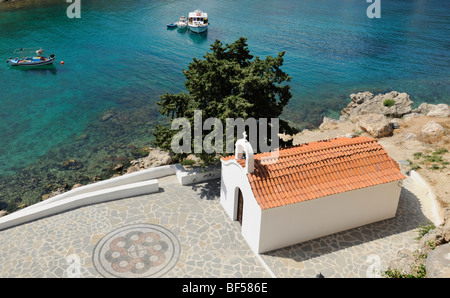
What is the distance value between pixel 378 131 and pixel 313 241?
1761 centimetres

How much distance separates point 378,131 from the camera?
32469mm

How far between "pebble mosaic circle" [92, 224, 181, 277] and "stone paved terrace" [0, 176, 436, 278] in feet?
0.15

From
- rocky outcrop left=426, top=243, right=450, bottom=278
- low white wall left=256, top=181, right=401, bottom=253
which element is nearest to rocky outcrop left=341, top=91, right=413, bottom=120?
low white wall left=256, top=181, right=401, bottom=253

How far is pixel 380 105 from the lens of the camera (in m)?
42.2

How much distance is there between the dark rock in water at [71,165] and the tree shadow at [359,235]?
22.1 metres

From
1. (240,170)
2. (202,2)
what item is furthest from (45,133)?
(202,2)

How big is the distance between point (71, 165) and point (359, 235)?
25.8 meters

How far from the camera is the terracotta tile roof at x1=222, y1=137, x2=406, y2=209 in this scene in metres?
17.5

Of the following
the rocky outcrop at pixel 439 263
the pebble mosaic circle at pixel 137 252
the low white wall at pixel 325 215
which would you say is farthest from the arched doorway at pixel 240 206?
the rocky outcrop at pixel 439 263

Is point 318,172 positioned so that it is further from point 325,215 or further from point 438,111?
point 438,111

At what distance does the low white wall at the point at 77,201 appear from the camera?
19.7m

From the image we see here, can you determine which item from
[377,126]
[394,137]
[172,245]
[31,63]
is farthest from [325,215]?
[31,63]

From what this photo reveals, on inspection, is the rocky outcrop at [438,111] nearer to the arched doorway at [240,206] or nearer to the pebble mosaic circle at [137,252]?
the arched doorway at [240,206]

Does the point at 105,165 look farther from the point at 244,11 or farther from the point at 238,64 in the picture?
the point at 244,11
